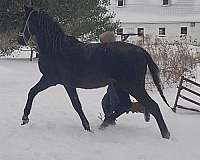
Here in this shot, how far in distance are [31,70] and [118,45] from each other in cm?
1100

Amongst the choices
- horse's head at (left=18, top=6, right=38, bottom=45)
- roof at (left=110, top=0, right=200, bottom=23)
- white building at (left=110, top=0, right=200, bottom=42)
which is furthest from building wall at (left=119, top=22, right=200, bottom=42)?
horse's head at (left=18, top=6, right=38, bottom=45)

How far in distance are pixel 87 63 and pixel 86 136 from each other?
3.63 ft

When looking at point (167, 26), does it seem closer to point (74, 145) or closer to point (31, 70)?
point (31, 70)

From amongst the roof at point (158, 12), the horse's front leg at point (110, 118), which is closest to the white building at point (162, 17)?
the roof at point (158, 12)

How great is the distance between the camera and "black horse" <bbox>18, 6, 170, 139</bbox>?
6863 millimetres

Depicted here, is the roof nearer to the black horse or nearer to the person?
the person

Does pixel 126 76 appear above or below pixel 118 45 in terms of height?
below

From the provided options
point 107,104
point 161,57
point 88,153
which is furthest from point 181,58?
point 88,153

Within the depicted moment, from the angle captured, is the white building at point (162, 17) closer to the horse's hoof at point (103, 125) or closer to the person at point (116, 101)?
the person at point (116, 101)

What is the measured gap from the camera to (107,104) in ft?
26.2

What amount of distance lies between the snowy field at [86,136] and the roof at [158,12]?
39013 millimetres

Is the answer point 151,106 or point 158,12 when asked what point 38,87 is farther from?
point 158,12

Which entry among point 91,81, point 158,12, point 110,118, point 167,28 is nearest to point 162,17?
point 158,12

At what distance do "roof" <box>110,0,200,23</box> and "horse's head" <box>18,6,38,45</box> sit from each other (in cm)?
4131
